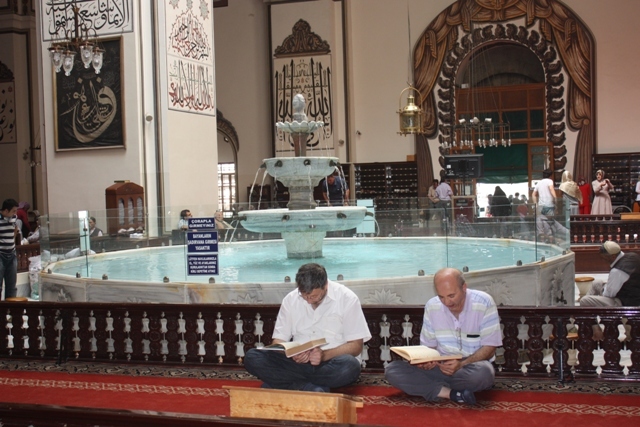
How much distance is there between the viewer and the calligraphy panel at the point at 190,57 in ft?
40.1

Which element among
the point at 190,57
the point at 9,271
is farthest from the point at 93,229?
the point at 190,57

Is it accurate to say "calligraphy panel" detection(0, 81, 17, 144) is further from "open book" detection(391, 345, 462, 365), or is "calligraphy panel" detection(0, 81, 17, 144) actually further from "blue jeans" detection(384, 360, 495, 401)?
"open book" detection(391, 345, 462, 365)

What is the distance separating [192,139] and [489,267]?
742 centimetres

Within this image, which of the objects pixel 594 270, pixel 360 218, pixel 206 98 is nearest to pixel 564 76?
pixel 594 270

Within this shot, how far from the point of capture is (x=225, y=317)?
4.90m

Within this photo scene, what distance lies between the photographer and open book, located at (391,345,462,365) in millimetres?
3729

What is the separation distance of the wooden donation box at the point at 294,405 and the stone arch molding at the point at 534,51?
50.4ft

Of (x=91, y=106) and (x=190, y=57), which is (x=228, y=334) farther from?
(x=190, y=57)

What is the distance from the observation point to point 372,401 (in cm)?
408

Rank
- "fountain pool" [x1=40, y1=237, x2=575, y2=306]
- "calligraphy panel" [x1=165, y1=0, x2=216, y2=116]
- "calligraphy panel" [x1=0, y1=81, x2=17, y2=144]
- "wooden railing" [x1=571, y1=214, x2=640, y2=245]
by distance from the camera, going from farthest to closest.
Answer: "calligraphy panel" [x1=0, y1=81, x2=17, y2=144] → "calligraphy panel" [x1=165, y1=0, x2=216, y2=116] → "wooden railing" [x1=571, y1=214, x2=640, y2=245] → "fountain pool" [x1=40, y1=237, x2=575, y2=306]

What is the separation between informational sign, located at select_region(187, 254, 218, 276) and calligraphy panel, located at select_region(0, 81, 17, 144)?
14.1 metres

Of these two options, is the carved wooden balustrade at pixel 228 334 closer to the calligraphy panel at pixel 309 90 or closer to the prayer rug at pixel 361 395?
the prayer rug at pixel 361 395

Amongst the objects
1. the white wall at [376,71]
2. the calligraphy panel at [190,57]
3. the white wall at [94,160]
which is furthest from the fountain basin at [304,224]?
the white wall at [376,71]

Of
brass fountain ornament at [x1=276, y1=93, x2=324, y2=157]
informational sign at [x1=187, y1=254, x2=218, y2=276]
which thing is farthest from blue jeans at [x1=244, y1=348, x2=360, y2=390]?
brass fountain ornament at [x1=276, y1=93, x2=324, y2=157]
